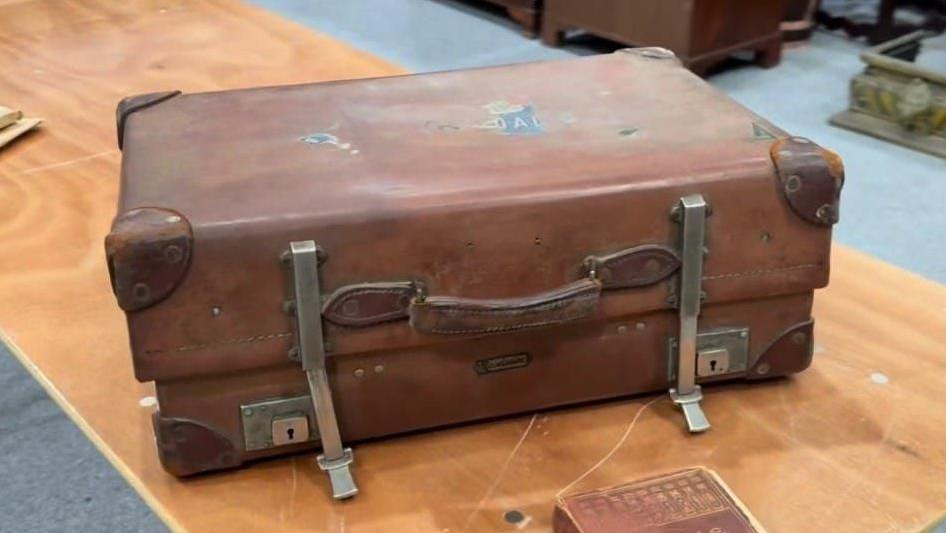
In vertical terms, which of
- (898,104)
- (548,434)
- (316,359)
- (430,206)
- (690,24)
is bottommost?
(898,104)

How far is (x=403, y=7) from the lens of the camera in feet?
11.9

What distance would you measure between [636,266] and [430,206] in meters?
0.17

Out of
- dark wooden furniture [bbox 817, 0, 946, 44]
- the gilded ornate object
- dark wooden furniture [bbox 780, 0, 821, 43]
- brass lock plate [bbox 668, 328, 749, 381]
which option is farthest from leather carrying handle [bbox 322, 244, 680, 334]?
dark wooden furniture [bbox 817, 0, 946, 44]

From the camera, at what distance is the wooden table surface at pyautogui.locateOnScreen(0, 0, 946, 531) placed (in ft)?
2.73

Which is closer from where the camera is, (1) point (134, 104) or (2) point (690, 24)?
(1) point (134, 104)

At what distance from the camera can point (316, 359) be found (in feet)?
2.73

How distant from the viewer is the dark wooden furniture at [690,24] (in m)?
2.87

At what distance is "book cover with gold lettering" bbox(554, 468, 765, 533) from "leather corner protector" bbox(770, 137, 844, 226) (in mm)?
240

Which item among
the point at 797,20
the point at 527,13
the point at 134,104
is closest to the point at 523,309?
the point at 134,104

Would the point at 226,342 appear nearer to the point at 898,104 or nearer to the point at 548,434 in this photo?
the point at 548,434

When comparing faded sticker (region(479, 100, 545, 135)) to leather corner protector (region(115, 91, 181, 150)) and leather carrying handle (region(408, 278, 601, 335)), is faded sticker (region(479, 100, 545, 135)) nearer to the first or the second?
leather carrying handle (region(408, 278, 601, 335))

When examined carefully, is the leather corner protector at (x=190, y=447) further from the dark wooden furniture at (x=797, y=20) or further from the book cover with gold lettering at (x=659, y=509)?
the dark wooden furniture at (x=797, y=20)

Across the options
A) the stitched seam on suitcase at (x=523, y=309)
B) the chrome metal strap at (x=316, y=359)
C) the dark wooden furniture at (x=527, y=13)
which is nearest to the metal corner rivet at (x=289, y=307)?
the chrome metal strap at (x=316, y=359)

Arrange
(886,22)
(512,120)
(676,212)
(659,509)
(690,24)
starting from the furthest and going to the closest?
(886,22), (690,24), (512,120), (676,212), (659,509)
